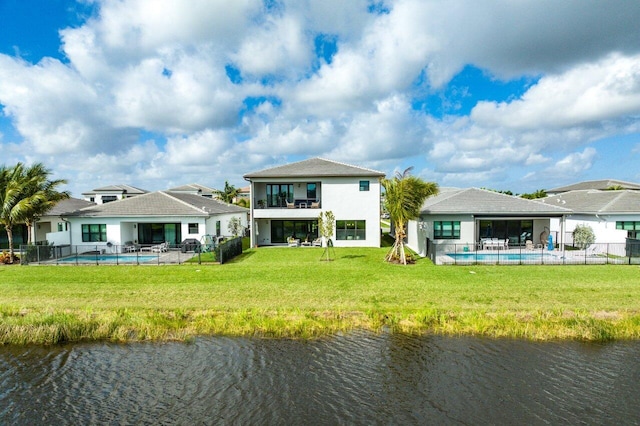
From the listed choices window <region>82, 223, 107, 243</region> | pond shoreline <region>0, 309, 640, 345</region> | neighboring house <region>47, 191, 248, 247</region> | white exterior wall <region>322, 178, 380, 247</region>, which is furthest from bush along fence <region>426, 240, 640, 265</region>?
window <region>82, 223, 107, 243</region>

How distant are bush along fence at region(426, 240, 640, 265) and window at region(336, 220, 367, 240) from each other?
24.0ft

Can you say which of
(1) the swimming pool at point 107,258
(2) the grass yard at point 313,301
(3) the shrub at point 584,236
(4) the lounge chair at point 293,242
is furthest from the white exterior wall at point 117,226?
(3) the shrub at point 584,236

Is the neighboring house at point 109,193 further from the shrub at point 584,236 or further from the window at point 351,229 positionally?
the shrub at point 584,236

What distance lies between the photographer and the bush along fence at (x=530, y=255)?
891 inches

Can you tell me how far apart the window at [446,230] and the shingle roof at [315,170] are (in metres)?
6.53

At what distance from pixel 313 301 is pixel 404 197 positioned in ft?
36.1

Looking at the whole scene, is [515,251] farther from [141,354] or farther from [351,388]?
[141,354]

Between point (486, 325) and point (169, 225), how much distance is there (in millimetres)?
27276

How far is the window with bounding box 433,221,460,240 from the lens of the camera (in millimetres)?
28688

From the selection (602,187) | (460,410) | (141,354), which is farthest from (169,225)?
(602,187)

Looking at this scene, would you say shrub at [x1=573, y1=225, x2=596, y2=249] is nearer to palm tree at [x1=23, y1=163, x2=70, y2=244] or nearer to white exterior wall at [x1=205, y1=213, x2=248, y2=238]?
white exterior wall at [x1=205, y1=213, x2=248, y2=238]

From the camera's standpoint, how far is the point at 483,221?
31.3 metres

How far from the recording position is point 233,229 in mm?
38812

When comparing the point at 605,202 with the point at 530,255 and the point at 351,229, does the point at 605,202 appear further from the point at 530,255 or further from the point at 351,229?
the point at 351,229
